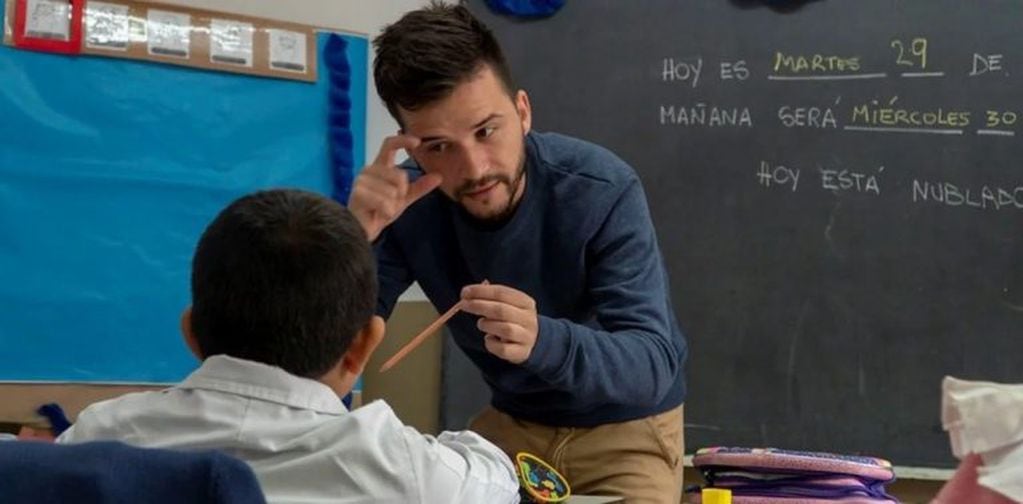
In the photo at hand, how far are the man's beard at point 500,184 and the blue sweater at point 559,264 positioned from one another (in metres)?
0.02

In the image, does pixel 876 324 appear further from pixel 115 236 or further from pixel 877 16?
pixel 115 236

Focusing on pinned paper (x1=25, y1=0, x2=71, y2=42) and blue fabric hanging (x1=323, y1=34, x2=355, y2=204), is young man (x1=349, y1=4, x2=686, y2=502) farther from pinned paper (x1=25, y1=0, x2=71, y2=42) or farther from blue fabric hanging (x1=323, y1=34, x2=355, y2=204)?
pinned paper (x1=25, y1=0, x2=71, y2=42)

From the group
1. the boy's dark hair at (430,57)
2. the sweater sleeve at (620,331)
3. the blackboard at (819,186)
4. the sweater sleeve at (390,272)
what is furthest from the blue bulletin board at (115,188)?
the sweater sleeve at (620,331)

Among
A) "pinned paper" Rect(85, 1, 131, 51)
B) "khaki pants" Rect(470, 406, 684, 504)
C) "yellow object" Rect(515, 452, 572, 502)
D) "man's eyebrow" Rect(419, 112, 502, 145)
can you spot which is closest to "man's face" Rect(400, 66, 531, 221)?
"man's eyebrow" Rect(419, 112, 502, 145)

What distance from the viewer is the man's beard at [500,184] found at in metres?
2.10

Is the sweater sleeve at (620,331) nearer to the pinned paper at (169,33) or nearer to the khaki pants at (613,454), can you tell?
the khaki pants at (613,454)

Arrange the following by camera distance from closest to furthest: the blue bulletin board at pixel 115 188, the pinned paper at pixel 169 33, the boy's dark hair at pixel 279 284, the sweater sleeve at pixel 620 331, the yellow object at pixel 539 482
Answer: the boy's dark hair at pixel 279 284, the yellow object at pixel 539 482, the sweater sleeve at pixel 620 331, the blue bulletin board at pixel 115 188, the pinned paper at pixel 169 33

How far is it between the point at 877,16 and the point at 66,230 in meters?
2.22

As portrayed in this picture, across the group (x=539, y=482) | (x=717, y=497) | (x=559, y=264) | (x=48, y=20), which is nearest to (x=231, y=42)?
(x=48, y=20)

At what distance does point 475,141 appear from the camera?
2.06m

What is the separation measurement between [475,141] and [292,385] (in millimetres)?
920

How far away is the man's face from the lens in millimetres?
2041

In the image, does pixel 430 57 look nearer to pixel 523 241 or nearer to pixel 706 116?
pixel 523 241

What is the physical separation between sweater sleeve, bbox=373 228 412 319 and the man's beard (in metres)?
0.20
